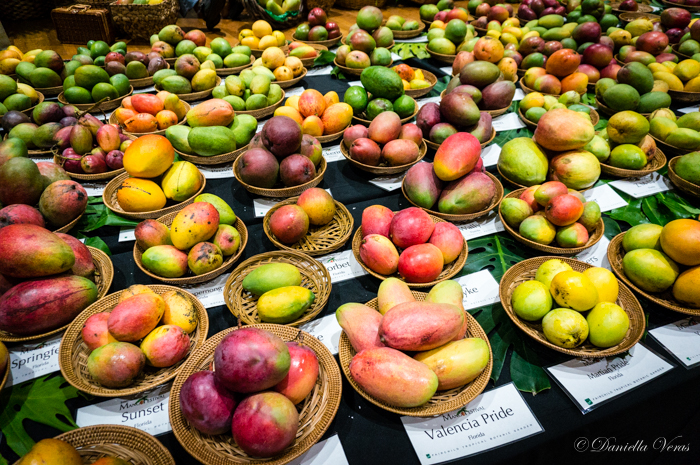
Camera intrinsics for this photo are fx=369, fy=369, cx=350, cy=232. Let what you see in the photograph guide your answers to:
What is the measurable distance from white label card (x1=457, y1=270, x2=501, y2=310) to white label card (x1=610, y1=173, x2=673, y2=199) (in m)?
0.99

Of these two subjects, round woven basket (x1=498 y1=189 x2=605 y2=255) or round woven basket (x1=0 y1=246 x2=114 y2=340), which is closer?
round woven basket (x1=0 y1=246 x2=114 y2=340)

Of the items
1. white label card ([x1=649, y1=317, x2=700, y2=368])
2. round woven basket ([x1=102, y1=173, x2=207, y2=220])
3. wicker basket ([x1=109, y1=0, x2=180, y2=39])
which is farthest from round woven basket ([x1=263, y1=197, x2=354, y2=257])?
wicker basket ([x1=109, y1=0, x2=180, y2=39])

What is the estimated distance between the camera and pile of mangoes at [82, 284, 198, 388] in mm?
978

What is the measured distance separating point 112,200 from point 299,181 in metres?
0.84

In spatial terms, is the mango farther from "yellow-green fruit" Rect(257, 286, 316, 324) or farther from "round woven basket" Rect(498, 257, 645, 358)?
"round woven basket" Rect(498, 257, 645, 358)

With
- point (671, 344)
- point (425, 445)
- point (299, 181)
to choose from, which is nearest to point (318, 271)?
point (299, 181)

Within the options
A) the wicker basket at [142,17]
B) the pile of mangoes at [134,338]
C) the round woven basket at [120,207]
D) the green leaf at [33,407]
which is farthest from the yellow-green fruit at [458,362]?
the wicker basket at [142,17]

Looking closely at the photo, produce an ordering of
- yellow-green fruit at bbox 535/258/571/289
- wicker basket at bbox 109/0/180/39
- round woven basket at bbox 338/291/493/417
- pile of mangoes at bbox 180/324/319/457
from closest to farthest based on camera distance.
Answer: pile of mangoes at bbox 180/324/319/457
round woven basket at bbox 338/291/493/417
yellow-green fruit at bbox 535/258/571/289
wicker basket at bbox 109/0/180/39

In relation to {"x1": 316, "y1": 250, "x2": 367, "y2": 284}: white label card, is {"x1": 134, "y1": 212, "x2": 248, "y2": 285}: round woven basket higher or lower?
higher

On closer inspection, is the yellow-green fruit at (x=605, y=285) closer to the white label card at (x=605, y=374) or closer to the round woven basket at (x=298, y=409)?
the white label card at (x=605, y=374)

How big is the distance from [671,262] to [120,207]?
2175 mm

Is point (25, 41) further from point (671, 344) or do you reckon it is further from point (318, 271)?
point (671, 344)

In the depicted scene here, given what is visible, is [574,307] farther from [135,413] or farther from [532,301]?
[135,413]

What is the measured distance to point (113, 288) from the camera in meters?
→ 1.37
